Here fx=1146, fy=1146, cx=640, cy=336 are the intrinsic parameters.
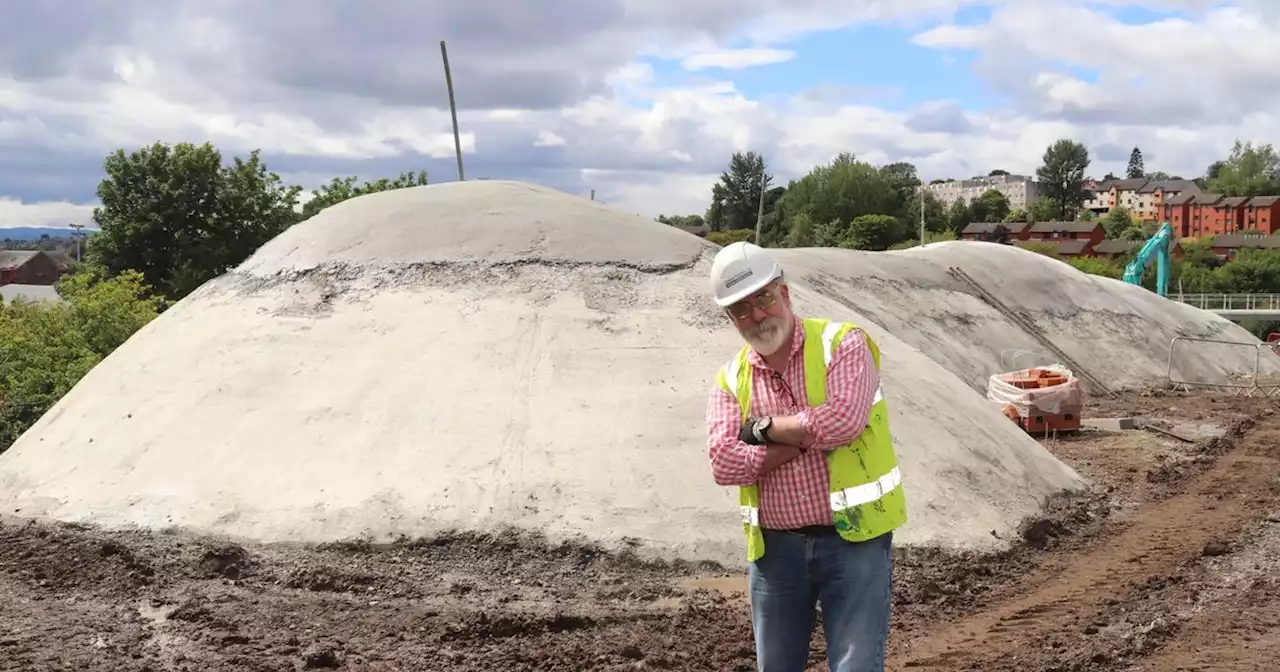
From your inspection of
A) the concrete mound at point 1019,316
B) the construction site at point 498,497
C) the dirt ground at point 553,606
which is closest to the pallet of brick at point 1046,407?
the construction site at point 498,497

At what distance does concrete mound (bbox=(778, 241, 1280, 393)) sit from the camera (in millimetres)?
23516

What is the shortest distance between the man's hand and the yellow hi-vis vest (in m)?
0.13

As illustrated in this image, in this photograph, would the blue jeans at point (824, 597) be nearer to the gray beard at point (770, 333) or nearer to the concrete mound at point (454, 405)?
the gray beard at point (770, 333)

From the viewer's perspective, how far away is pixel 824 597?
12.3 feet

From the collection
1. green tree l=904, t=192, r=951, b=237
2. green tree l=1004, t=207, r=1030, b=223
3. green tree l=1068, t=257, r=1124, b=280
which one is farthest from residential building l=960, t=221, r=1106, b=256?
green tree l=1068, t=257, r=1124, b=280

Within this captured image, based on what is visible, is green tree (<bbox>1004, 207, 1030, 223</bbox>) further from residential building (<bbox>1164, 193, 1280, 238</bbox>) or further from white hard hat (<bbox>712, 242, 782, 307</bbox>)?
white hard hat (<bbox>712, 242, 782, 307</bbox>)

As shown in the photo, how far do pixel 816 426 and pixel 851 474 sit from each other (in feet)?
0.70

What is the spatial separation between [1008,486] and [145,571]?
7.40 metres

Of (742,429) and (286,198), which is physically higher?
(286,198)

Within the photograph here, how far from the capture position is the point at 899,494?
3803 mm

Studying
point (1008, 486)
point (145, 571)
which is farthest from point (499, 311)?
point (1008, 486)

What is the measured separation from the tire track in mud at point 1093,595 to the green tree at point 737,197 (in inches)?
3026

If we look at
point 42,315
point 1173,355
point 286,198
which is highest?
point 286,198

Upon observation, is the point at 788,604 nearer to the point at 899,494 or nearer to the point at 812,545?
the point at 812,545
